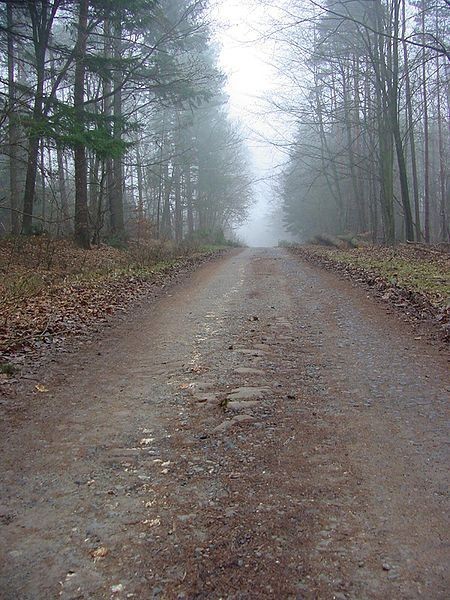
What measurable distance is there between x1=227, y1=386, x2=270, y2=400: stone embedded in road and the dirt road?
0.03 meters

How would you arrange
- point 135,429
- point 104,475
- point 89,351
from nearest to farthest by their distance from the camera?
point 104,475
point 135,429
point 89,351

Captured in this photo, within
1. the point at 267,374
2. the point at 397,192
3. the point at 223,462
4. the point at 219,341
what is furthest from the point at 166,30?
the point at 397,192

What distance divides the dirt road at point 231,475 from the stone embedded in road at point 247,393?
0.03 meters

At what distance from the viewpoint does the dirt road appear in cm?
204

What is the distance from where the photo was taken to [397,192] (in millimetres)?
40031

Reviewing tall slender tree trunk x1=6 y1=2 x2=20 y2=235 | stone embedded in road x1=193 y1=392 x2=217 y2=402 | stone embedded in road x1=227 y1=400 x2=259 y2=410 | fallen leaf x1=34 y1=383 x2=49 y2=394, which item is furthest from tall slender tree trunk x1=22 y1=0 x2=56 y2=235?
stone embedded in road x1=227 y1=400 x2=259 y2=410

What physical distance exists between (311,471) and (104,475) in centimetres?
123

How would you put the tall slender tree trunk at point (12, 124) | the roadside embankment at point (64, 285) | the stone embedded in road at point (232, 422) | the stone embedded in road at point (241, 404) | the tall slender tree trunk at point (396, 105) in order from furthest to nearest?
the tall slender tree trunk at point (396, 105), the tall slender tree trunk at point (12, 124), the roadside embankment at point (64, 285), the stone embedded in road at point (241, 404), the stone embedded in road at point (232, 422)

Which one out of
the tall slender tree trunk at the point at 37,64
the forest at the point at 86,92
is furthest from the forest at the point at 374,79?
the tall slender tree trunk at the point at 37,64

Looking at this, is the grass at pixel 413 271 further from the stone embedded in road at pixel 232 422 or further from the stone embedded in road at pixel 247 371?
the stone embedded in road at pixel 232 422

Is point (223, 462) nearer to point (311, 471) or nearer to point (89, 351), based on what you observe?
point (311, 471)

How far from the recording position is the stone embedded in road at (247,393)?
4082mm

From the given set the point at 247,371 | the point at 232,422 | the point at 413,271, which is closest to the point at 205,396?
the point at 232,422

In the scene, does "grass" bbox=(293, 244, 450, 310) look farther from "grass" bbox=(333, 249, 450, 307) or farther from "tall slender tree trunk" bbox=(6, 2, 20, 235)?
"tall slender tree trunk" bbox=(6, 2, 20, 235)
